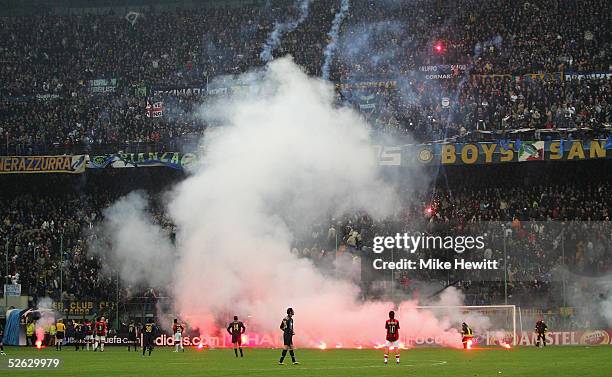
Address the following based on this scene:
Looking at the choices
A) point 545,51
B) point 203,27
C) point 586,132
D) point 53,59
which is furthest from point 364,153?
point 53,59

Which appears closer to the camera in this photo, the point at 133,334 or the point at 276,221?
the point at 276,221

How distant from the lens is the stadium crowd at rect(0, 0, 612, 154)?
161 ft

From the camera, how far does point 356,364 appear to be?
2742 centimetres

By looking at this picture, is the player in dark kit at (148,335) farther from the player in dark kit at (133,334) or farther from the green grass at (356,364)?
the player in dark kit at (133,334)

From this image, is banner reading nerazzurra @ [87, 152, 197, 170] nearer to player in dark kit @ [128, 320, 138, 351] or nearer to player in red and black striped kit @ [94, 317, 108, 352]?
player in dark kit @ [128, 320, 138, 351]

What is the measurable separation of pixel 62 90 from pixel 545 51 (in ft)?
86.1

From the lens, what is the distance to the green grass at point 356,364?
24.0 metres

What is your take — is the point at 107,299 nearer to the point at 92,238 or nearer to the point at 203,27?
the point at 92,238

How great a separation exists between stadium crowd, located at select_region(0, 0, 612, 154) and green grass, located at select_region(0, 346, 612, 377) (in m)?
16.2

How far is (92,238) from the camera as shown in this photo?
44.4m

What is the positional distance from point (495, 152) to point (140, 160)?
1721cm

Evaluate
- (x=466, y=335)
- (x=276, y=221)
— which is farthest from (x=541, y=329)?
(x=276, y=221)

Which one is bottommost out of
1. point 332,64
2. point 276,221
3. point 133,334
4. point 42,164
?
point 133,334

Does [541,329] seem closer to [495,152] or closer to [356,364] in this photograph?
[356,364]
